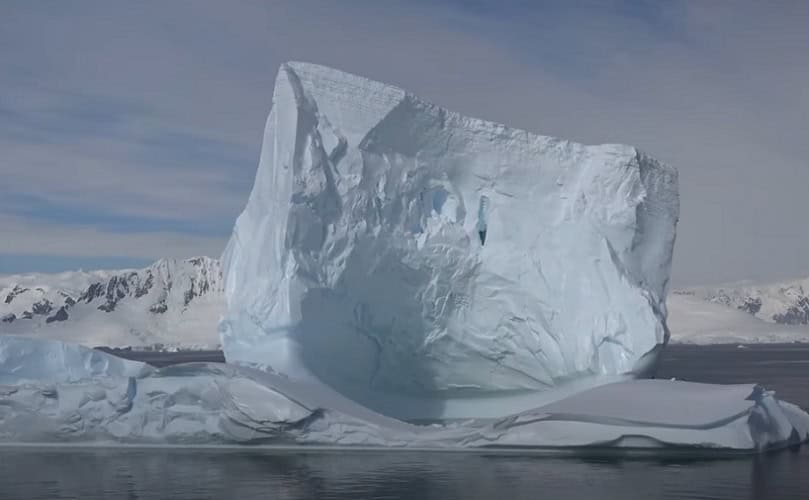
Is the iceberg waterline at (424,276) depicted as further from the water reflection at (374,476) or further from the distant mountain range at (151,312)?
the distant mountain range at (151,312)

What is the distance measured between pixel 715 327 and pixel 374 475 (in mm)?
76881

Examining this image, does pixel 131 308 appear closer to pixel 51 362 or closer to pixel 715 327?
pixel 715 327

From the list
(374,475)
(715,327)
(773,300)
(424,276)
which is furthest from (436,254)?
(773,300)

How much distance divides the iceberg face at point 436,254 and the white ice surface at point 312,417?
2.55 metres

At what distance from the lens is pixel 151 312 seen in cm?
8300

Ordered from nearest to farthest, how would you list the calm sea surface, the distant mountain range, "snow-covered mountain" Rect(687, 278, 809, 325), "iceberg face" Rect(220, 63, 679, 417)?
the calm sea surface < "iceberg face" Rect(220, 63, 679, 417) < the distant mountain range < "snow-covered mountain" Rect(687, 278, 809, 325)

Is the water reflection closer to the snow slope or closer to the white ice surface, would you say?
the white ice surface

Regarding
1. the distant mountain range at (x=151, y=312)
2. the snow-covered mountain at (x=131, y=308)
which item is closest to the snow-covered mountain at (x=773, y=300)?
the distant mountain range at (x=151, y=312)

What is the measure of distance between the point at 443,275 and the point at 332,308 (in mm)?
2422

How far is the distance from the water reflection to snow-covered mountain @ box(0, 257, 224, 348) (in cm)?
5657

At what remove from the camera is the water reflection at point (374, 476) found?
488 inches

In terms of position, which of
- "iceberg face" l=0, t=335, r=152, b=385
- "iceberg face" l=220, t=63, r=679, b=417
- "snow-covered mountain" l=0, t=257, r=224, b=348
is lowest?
"snow-covered mountain" l=0, t=257, r=224, b=348

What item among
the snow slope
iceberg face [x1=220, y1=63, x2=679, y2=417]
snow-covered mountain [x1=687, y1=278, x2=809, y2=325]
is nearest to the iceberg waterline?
iceberg face [x1=220, y1=63, x2=679, y2=417]

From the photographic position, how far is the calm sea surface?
12.4 metres
